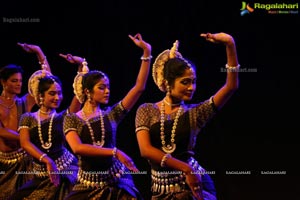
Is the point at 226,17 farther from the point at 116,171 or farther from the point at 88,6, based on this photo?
the point at 116,171

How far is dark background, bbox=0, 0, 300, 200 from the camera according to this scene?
4.57 meters

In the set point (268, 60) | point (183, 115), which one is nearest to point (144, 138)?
point (183, 115)

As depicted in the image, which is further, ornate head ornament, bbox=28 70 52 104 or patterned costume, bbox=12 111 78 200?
ornate head ornament, bbox=28 70 52 104

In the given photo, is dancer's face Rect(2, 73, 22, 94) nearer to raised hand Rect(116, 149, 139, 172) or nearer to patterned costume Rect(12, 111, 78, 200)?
patterned costume Rect(12, 111, 78, 200)

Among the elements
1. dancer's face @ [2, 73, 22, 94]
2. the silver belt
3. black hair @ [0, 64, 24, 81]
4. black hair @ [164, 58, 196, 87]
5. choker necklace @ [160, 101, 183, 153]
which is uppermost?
black hair @ [0, 64, 24, 81]

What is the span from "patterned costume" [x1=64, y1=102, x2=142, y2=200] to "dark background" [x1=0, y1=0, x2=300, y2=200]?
1.60 m

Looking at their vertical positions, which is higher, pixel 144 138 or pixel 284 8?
pixel 284 8

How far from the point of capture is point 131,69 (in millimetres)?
5145

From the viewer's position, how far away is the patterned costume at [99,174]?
11.1ft

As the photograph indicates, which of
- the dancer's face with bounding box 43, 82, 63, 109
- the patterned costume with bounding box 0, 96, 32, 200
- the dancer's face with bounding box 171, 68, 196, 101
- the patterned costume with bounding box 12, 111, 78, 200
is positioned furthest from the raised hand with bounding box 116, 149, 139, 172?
the patterned costume with bounding box 0, 96, 32, 200

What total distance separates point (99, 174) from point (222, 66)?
187 centimetres

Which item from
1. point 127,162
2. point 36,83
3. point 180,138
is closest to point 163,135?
point 180,138

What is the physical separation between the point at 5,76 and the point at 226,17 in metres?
2.10

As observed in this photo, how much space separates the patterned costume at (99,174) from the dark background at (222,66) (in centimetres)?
160
